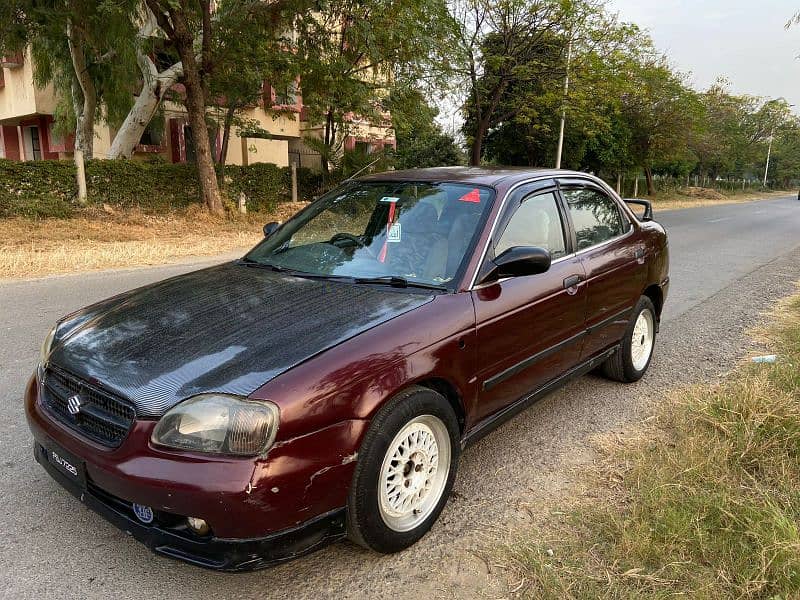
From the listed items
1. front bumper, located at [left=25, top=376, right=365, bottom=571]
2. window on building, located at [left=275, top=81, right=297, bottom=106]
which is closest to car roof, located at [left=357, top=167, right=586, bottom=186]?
front bumper, located at [left=25, top=376, right=365, bottom=571]

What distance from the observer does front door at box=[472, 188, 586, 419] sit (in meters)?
3.10

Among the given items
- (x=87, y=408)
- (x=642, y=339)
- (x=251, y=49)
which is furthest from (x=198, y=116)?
(x=87, y=408)

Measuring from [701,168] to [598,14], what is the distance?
45399mm

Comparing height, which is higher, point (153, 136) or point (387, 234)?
point (153, 136)

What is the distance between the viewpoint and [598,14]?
20.8m

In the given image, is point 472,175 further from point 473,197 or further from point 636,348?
point 636,348

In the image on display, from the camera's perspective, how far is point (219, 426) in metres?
2.18

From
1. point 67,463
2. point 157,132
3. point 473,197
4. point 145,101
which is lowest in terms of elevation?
point 67,463

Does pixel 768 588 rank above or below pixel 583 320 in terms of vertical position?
below

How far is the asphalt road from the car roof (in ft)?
5.35

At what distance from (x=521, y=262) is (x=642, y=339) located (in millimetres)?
2402

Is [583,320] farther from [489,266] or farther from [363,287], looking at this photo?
[363,287]

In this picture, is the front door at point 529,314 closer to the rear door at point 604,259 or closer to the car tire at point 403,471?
the rear door at point 604,259

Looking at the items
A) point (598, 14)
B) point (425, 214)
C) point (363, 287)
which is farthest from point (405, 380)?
point (598, 14)
